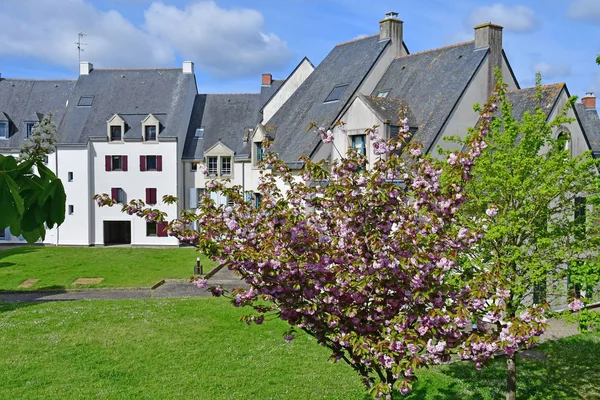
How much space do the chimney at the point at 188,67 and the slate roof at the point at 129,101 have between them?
1.18ft

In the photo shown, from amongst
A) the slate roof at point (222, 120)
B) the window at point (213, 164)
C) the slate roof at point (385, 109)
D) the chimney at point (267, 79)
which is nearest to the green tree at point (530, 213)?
the slate roof at point (385, 109)

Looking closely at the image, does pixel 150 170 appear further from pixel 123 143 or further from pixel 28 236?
pixel 28 236

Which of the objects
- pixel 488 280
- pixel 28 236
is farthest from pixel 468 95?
pixel 28 236

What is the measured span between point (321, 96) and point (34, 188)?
95.8 ft

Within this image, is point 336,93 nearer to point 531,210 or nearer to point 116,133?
point 531,210

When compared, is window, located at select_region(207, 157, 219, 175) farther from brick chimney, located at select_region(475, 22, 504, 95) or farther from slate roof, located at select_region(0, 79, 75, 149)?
brick chimney, located at select_region(475, 22, 504, 95)

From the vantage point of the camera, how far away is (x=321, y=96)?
32.8 meters

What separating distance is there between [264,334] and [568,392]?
9433 mm

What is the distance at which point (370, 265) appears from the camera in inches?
314

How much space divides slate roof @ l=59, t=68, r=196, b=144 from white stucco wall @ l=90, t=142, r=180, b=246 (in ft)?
3.27

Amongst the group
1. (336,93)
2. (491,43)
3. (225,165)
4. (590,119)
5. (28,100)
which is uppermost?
(28,100)

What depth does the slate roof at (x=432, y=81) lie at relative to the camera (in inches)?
974

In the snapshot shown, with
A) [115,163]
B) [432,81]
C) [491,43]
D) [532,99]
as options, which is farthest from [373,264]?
[115,163]

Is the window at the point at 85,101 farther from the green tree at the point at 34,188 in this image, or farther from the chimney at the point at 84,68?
the green tree at the point at 34,188
